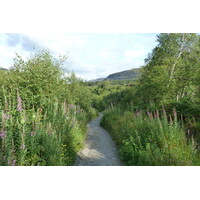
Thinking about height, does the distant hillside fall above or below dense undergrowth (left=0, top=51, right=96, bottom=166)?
above

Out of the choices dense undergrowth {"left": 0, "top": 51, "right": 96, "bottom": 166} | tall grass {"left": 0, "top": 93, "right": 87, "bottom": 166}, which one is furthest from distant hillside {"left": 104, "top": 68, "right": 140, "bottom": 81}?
tall grass {"left": 0, "top": 93, "right": 87, "bottom": 166}

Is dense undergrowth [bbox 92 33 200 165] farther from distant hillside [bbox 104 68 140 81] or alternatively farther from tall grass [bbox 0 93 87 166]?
distant hillside [bbox 104 68 140 81]

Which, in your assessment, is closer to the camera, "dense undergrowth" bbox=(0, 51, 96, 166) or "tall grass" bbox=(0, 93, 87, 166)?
"tall grass" bbox=(0, 93, 87, 166)

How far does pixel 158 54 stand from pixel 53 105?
8709 millimetres

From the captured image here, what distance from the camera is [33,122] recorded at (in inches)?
136

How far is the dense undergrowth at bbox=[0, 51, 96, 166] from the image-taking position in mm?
2861

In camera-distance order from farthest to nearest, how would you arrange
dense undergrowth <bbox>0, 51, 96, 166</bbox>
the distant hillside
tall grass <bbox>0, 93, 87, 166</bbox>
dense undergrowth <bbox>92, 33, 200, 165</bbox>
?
the distant hillside → dense undergrowth <bbox>92, 33, 200, 165</bbox> → dense undergrowth <bbox>0, 51, 96, 166</bbox> → tall grass <bbox>0, 93, 87, 166</bbox>

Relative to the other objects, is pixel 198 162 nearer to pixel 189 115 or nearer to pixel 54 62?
pixel 189 115

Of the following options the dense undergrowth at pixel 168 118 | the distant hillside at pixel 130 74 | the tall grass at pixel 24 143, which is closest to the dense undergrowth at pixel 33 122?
the tall grass at pixel 24 143

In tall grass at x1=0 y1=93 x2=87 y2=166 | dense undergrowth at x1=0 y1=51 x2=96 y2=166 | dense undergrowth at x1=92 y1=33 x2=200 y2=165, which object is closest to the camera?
tall grass at x1=0 y1=93 x2=87 y2=166

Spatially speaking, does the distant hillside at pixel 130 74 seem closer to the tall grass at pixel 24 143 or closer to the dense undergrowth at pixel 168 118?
the dense undergrowth at pixel 168 118

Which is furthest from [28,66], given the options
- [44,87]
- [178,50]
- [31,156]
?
[178,50]

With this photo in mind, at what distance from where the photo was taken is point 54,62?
757 centimetres

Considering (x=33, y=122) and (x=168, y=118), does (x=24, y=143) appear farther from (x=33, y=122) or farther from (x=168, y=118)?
(x=168, y=118)
